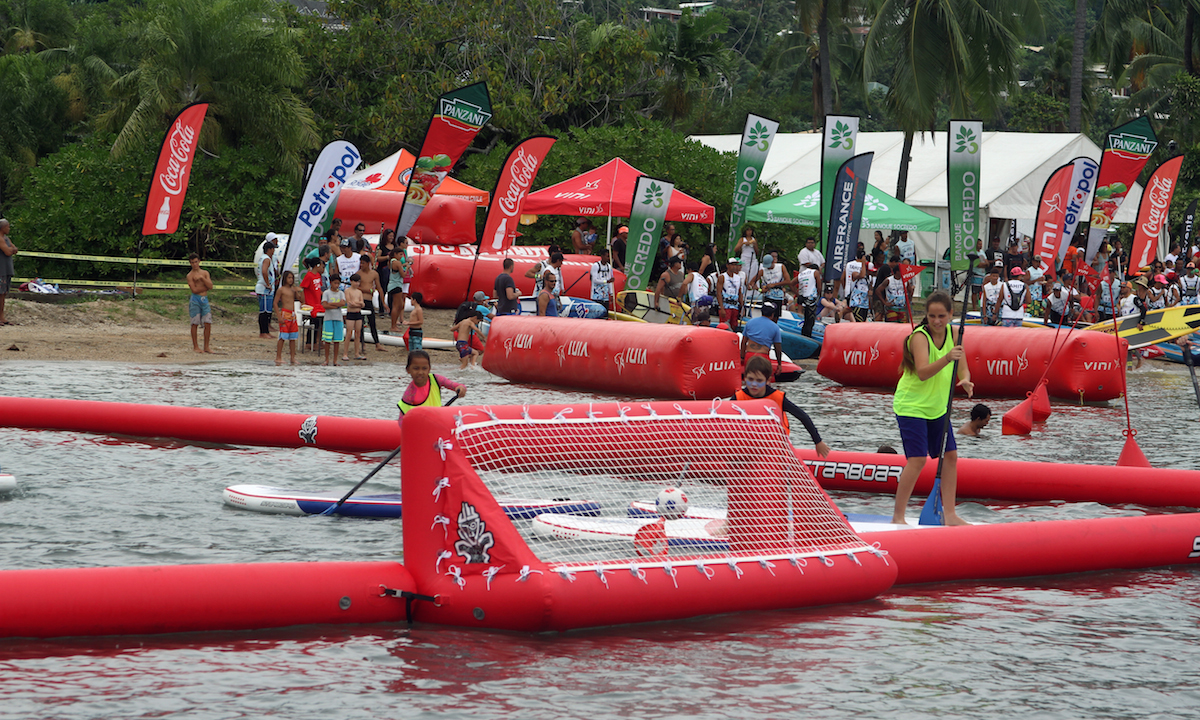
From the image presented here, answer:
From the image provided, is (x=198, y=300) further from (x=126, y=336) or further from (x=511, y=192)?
(x=511, y=192)

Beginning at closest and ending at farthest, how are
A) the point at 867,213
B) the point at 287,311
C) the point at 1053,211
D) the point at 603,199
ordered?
the point at 287,311
the point at 1053,211
the point at 603,199
the point at 867,213

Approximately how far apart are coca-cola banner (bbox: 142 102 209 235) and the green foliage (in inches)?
273

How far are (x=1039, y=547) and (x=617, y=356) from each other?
8.66 m

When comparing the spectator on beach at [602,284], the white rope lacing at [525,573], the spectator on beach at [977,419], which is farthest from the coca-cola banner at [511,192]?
the white rope lacing at [525,573]

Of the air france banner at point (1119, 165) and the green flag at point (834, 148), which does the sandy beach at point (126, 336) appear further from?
the air france banner at point (1119, 165)

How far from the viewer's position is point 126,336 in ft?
66.3

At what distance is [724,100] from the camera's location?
5706 centimetres

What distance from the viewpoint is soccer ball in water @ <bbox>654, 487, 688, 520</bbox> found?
708 centimetres

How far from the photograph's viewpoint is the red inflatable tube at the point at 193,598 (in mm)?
5898

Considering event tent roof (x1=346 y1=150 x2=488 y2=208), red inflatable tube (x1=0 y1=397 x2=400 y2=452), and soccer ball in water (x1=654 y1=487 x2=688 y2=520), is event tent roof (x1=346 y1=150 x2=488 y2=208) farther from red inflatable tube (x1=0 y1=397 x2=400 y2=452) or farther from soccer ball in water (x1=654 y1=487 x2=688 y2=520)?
soccer ball in water (x1=654 y1=487 x2=688 y2=520)

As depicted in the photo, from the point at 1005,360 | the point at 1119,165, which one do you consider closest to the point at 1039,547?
the point at 1005,360

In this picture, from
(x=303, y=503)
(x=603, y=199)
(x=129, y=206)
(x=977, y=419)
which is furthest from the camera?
(x=129, y=206)

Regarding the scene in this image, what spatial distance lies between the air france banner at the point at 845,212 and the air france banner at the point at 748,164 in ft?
7.18

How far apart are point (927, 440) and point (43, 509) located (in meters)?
6.10
